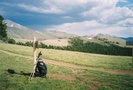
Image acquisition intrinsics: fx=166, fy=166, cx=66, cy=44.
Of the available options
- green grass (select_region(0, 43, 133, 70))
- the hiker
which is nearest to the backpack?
the hiker

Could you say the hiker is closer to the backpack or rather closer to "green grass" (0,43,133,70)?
the backpack

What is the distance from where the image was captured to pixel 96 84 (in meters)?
12.7

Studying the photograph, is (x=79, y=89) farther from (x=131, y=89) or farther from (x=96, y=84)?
(x=131, y=89)

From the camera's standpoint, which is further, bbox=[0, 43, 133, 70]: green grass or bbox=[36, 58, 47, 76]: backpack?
bbox=[0, 43, 133, 70]: green grass

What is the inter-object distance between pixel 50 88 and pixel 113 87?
454 centimetres

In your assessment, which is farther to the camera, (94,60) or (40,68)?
(94,60)

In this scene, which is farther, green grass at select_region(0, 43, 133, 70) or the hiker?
green grass at select_region(0, 43, 133, 70)

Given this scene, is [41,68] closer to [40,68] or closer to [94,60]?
→ [40,68]

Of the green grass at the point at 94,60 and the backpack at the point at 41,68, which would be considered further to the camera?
the green grass at the point at 94,60

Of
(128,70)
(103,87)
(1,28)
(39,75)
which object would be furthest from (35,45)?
(1,28)

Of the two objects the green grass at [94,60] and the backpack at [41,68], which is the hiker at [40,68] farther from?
the green grass at [94,60]

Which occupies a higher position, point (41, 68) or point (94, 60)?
point (41, 68)

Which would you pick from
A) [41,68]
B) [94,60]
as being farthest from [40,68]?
[94,60]

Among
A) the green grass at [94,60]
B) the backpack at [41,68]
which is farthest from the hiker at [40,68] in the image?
the green grass at [94,60]
